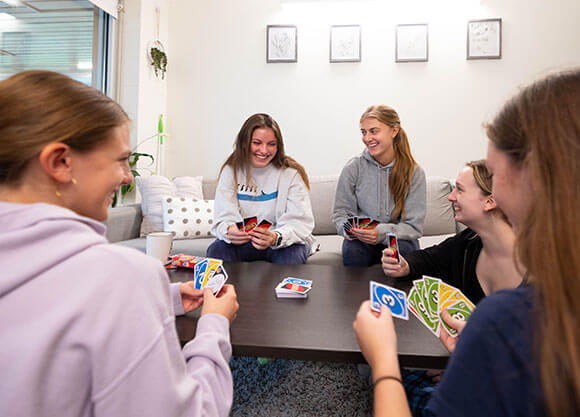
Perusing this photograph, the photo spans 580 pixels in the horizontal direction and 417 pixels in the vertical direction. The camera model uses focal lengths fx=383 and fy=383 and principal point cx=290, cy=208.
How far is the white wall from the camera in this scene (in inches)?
135

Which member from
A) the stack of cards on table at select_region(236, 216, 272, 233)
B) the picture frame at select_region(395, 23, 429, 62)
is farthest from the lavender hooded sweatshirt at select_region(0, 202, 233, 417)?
the picture frame at select_region(395, 23, 429, 62)

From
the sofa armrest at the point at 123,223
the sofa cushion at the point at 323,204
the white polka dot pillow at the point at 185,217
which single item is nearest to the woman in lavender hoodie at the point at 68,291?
the sofa armrest at the point at 123,223

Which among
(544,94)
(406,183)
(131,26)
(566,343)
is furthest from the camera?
(131,26)

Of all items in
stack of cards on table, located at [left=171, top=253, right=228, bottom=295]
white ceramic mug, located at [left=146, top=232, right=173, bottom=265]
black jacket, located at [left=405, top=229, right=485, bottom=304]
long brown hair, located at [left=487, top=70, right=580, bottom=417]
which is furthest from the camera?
white ceramic mug, located at [left=146, top=232, right=173, bottom=265]

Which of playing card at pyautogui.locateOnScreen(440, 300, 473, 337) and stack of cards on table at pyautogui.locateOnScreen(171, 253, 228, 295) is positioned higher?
stack of cards on table at pyautogui.locateOnScreen(171, 253, 228, 295)

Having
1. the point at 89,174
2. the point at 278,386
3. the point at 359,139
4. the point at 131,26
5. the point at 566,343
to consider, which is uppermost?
the point at 131,26

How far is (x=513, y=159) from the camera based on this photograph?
59cm

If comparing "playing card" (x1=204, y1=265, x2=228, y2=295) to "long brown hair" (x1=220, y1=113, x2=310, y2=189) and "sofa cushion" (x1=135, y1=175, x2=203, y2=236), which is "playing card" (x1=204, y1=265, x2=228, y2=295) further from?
"sofa cushion" (x1=135, y1=175, x2=203, y2=236)

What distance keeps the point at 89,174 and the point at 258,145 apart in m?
1.64

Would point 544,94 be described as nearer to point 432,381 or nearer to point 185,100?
point 432,381

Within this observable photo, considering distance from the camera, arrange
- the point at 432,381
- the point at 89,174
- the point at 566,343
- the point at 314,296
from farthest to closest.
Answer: the point at 314,296 → the point at 432,381 → the point at 89,174 → the point at 566,343

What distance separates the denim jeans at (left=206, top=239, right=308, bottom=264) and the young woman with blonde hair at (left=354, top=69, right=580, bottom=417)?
168 centimetres

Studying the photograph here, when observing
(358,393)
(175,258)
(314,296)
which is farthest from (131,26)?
(358,393)

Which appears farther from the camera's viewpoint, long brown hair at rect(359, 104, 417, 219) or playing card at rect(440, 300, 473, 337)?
long brown hair at rect(359, 104, 417, 219)
